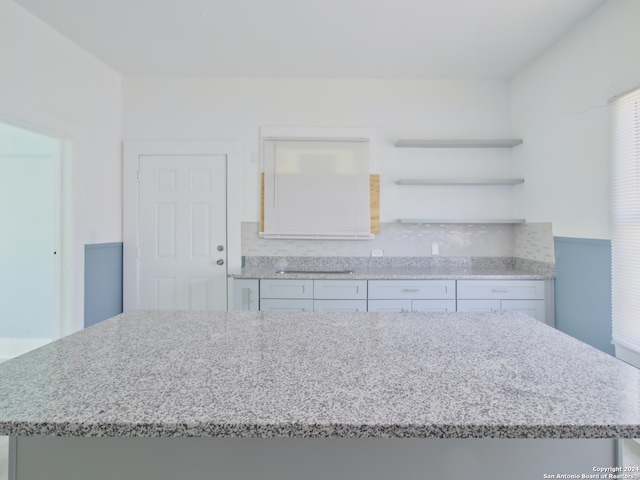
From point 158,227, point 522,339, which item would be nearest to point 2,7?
point 158,227

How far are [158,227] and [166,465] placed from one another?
2.93 m

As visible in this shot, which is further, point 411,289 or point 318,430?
point 411,289

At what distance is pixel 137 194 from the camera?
3.29 m

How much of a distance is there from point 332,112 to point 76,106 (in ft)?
7.49

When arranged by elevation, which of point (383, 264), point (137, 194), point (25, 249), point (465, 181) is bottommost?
point (383, 264)

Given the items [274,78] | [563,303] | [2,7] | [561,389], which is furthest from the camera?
[274,78]

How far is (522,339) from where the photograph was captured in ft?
3.60

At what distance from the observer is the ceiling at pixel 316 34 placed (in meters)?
2.24

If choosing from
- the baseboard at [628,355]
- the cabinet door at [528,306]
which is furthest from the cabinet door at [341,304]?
the baseboard at [628,355]

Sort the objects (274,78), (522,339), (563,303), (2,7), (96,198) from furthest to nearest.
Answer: (274,78) → (96,198) → (563,303) → (2,7) → (522,339)

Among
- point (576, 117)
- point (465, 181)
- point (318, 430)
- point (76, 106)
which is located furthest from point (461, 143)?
point (76, 106)

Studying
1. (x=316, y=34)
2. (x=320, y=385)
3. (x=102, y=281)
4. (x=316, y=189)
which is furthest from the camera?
(x=316, y=189)

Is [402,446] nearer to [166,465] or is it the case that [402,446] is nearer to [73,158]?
[166,465]

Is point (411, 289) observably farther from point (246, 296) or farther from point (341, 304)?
point (246, 296)
